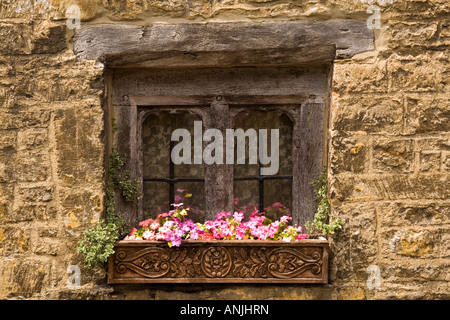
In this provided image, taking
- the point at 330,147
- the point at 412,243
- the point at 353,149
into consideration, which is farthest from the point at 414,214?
the point at 330,147

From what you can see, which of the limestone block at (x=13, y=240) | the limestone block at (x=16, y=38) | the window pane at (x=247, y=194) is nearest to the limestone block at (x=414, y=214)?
the window pane at (x=247, y=194)

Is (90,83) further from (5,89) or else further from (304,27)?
(304,27)

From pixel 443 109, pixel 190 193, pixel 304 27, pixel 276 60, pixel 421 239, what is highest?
pixel 304 27

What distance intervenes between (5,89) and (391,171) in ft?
7.98

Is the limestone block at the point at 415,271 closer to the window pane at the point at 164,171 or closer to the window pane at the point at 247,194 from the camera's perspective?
the window pane at the point at 247,194

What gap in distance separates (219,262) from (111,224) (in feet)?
2.33

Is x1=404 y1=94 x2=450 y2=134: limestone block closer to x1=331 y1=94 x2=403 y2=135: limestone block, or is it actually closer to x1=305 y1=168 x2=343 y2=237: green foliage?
x1=331 y1=94 x2=403 y2=135: limestone block

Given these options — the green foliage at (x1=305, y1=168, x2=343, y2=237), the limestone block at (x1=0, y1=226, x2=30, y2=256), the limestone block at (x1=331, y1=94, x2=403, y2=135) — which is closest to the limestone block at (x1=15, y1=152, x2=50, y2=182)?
the limestone block at (x1=0, y1=226, x2=30, y2=256)

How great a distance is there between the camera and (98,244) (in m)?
2.94

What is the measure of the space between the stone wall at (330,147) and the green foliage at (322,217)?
0.08 meters

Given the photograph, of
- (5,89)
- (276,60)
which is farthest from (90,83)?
(276,60)

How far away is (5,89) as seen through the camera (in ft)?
9.80

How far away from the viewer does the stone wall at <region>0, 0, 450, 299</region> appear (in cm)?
293

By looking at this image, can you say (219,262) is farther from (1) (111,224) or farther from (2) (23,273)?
(2) (23,273)
